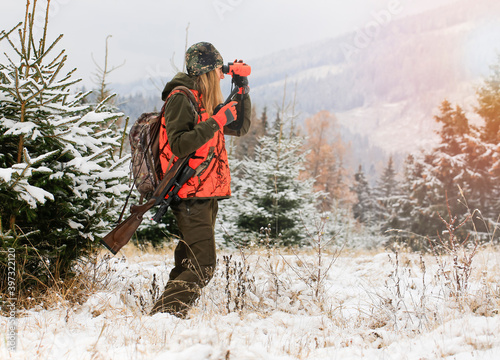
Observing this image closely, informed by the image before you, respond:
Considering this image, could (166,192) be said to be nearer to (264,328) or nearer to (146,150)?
(146,150)

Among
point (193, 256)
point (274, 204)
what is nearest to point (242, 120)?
point (193, 256)

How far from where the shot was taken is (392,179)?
4112 cm

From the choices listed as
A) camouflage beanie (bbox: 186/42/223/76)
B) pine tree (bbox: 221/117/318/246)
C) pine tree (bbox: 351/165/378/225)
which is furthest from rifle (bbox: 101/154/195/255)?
pine tree (bbox: 351/165/378/225)

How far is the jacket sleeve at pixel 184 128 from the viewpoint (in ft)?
9.05

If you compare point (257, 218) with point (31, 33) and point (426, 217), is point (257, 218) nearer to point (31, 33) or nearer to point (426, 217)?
point (31, 33)

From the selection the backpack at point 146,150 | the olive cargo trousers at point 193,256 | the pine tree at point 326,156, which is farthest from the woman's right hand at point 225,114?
the pine tree at point 326,156

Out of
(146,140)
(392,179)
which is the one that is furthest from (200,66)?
(392,179)

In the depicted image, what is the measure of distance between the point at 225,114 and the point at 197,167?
1.58 feet

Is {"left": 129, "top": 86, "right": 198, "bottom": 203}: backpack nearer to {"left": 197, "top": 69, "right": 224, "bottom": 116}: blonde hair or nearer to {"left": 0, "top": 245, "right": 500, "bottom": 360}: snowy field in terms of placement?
{"left": 197, "top": 69, "right": 224, "bottom": 116}: blonde hair

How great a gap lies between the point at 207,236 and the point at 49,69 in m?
2.36

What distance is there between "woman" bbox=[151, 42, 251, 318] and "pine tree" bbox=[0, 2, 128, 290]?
0.89m

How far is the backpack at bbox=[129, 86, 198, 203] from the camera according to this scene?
3086mm

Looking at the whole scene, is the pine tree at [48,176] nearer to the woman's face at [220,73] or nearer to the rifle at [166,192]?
the rifle at [166,192]

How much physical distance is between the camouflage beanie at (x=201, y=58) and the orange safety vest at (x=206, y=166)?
7.5 inches
